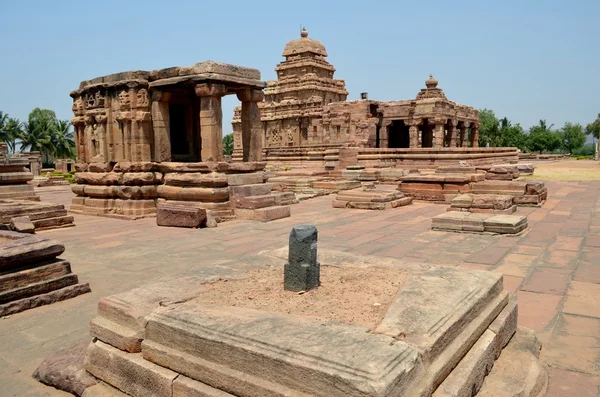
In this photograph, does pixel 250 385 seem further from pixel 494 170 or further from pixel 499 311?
pixel 494 170

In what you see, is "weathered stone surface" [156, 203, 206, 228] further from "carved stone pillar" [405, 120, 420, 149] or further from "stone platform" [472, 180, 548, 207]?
"carved stone pillar" [405, 120, 420, 149]

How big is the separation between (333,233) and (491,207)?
3.76 meters

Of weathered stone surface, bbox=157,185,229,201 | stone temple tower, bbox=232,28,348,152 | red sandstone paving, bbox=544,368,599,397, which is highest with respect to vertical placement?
stone temple tower, bbox=232,28,348,152

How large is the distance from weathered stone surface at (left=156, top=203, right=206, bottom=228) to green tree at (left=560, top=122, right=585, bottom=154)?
3140 inches

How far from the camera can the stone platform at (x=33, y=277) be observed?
415cm

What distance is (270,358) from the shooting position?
2180 mm

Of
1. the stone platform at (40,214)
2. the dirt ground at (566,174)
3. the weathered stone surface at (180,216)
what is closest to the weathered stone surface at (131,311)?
the weathered stone surface at (180,216)

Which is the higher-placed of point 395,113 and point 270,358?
point 395,113

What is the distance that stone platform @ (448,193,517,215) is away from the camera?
9.35m

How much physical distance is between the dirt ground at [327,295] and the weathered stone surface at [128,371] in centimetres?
56

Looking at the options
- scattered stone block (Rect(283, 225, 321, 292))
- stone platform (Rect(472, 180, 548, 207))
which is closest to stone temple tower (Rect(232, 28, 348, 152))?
stone platform (Rect(472, 180, 548, 207))

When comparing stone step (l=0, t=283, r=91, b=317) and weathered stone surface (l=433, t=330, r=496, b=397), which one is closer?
weathered stone surface (l=433, t=330, r=496, b=397)

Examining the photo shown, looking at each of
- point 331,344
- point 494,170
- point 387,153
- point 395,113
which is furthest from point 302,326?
point 395,113

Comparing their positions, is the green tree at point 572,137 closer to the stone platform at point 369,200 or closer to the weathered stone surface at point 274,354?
the stone platform at point 369,200
